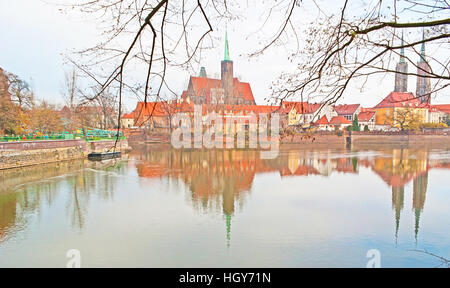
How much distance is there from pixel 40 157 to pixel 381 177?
684 inches

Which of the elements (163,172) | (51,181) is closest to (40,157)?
(51,181)

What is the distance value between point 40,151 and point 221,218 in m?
13.9

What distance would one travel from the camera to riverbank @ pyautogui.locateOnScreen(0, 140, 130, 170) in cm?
1566

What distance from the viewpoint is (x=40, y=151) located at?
17922mm

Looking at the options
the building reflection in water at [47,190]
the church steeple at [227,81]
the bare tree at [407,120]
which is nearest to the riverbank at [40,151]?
the building reflection in water at [47,190]

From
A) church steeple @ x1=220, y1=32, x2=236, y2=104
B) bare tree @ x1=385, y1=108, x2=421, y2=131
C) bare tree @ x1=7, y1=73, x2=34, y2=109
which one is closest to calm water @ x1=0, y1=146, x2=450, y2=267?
bare tree @ x1=7, y1=73, x2=34, y2=109

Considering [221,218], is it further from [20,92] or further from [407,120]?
[407,120]

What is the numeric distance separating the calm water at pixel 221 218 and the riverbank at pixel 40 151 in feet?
3.09

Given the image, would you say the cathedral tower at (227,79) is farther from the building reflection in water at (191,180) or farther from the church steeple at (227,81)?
the building reflection in water at (191,180)

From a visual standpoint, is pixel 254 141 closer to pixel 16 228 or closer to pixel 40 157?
pixel 40 157

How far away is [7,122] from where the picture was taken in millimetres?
17766

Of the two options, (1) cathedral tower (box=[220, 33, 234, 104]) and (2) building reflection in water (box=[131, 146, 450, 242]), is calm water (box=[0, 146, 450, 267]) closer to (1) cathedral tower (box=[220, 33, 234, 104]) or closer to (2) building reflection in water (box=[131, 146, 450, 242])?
(2) building reflection in water (box=[131, 146, 450, 242])

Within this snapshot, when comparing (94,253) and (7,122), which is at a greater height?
(7,122)

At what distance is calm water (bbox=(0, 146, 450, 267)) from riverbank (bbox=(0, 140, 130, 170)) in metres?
0.94
